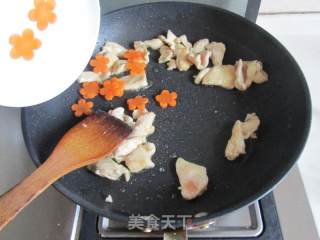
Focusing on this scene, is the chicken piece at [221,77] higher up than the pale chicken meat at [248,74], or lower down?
lower down

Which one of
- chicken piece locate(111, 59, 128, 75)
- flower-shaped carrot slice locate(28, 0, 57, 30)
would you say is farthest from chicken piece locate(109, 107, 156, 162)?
flower-shaped carrot slice locate(28, 0, 57, 30)

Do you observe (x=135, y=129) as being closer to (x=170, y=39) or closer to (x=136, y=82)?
(x=136, y=82)

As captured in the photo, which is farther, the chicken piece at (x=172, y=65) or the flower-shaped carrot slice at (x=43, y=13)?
the chicken piece at (x=172, y=65)

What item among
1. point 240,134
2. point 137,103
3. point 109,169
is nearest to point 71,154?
point 109,169

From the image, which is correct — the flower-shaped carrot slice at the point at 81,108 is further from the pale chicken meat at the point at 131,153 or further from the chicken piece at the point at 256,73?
the chicken piece at the point at 256,73

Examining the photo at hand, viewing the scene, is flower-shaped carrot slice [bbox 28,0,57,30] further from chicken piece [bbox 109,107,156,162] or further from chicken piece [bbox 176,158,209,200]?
chicken piece [bbox 176,158,209,200]

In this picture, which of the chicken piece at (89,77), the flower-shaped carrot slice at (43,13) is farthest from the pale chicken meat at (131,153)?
the flower-shaped carrot slice at (43,13)
